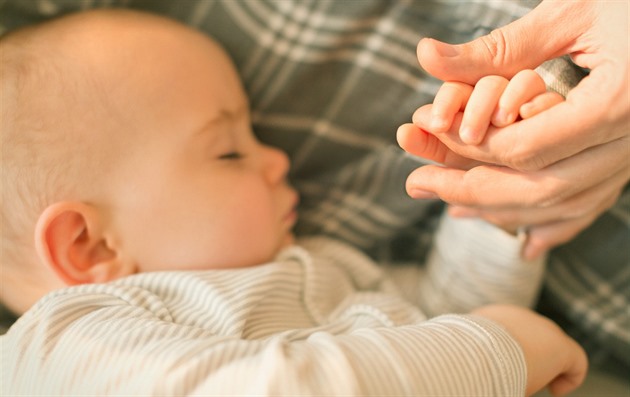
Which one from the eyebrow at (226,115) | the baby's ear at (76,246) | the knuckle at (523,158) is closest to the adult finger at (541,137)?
the knuckle at (523,158)

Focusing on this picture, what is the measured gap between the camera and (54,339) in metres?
0.70

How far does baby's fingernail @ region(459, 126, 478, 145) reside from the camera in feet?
1.98

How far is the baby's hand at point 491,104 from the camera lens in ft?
1.98

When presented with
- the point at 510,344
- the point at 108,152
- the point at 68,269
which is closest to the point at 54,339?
the point at 68,269

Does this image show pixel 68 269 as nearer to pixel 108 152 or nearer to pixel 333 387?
pixel 108 152

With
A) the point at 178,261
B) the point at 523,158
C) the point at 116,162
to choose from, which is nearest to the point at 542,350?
the point at 523,158

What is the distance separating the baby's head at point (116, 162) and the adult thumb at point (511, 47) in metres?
0.41

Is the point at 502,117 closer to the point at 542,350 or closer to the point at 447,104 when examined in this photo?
the point at 447,104

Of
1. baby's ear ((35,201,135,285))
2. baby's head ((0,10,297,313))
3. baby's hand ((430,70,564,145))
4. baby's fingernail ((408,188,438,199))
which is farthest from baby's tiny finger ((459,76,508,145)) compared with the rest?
baby's ear ((35,201,135,285))

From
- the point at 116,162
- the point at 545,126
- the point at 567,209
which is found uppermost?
the point at 545,126

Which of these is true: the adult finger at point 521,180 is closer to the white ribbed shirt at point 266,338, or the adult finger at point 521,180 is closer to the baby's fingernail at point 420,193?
the baby's fingernail at point 420,193

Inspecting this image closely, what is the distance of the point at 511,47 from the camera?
0.63m

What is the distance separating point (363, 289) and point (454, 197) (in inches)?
16.0

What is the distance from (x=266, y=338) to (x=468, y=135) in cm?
38
